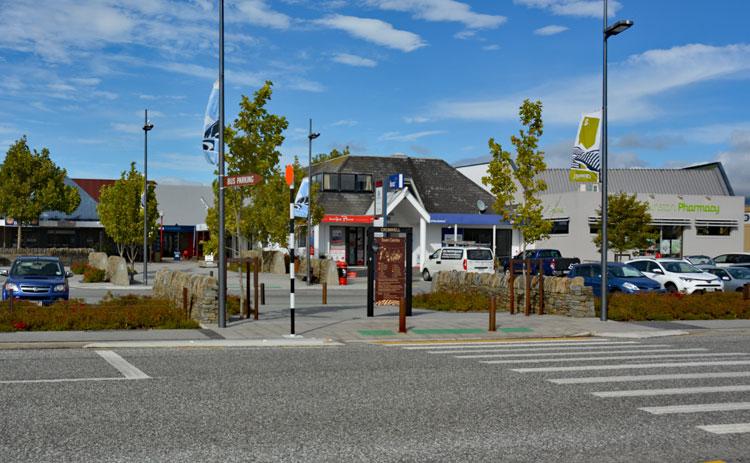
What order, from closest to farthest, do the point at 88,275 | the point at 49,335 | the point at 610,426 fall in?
the point at 610,426
the point at 49,335
the point at 88,275

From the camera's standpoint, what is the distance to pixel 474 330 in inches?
720

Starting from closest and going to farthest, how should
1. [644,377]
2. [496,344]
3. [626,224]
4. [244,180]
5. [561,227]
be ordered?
[644,377], [496,344], [244,180], [626,224], [561,227]

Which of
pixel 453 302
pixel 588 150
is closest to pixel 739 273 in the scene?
pixel 453 302

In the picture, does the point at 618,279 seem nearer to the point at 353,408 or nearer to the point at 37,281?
the point at 37,281

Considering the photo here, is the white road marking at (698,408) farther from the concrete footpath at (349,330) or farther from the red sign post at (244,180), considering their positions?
the red sign post at (244,180)

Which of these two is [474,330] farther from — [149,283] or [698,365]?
[149,283]

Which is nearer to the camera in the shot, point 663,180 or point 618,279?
point 618,279

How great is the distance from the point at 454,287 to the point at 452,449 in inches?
790

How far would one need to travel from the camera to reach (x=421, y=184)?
56875 mm

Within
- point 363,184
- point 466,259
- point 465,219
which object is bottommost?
point 466,259

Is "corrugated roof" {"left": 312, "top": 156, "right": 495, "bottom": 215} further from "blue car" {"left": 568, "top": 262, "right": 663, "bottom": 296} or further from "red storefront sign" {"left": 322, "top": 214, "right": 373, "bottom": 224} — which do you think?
"blue car" {"left": 568, "top": 262, "right": 663, "bottom": 296}

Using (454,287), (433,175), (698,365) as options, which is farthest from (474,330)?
(433,175)

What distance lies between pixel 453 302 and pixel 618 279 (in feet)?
22.7

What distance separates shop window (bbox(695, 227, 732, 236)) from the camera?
6175 cm
